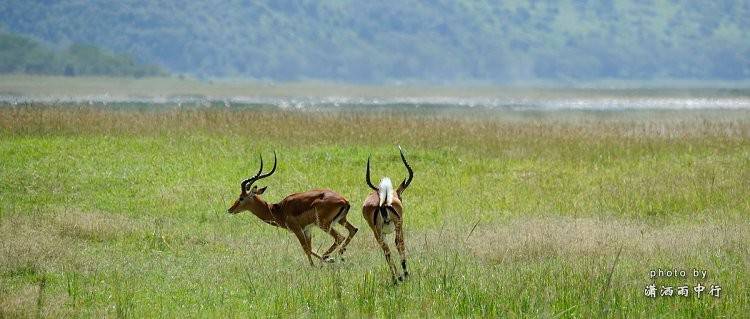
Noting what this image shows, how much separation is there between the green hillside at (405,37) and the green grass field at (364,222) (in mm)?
126129

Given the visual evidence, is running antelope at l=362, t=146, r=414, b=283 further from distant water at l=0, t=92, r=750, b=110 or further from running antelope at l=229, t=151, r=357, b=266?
distant water at l=0, t=92, r=750, b=110

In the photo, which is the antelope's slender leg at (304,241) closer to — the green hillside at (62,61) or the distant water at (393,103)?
the distant water at (393,103)

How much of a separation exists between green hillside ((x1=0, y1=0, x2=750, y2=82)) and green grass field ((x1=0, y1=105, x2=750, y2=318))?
12613 centimetres

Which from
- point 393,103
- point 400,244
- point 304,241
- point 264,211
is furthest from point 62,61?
point 400,244

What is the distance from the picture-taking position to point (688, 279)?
1143cm

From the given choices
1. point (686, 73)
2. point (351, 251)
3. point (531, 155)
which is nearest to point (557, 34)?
point (686, 73)

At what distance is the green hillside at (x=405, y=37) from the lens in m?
155

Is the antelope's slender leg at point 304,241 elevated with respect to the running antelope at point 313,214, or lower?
lower

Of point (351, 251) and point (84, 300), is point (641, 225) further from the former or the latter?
point (84, 300)

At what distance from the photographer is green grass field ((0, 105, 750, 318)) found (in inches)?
426

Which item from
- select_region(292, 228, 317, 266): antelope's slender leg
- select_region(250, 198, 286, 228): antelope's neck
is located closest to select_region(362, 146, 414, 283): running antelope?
select_region(292, 228, 317, 266): antelope's slender leg

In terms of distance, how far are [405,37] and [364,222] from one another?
15376 centimetres

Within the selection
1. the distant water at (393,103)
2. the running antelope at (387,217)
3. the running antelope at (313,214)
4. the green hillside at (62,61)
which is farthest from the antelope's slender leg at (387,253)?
the green hillside at (62,61)

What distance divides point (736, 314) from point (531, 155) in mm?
14672
